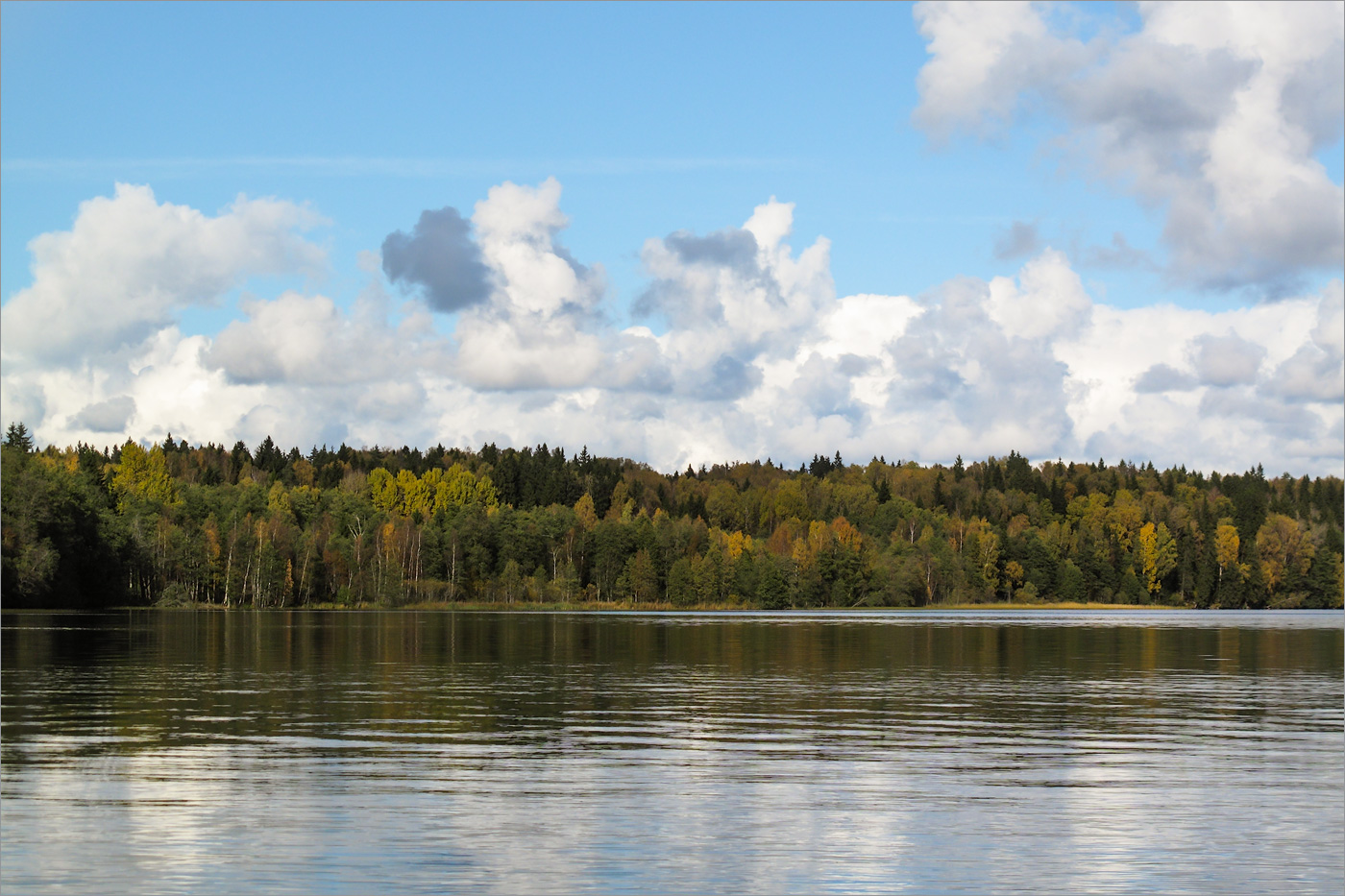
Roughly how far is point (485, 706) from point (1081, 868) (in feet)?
82.0

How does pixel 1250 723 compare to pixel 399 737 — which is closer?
pixel 399 737

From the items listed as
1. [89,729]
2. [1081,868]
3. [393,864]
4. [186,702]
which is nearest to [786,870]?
[1081,868]

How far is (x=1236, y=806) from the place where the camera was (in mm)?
24203

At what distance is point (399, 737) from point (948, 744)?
1378 centimetres

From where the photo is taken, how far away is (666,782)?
26.4 metres

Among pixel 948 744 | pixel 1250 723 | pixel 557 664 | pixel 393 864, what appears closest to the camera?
pixel 393 864

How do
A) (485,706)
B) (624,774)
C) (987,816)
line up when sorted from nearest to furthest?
(987,816), (624,774), (485,706)

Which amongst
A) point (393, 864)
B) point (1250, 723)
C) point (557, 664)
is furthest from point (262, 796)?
point (557, 664)

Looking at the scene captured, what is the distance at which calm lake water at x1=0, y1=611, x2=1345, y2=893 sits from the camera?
19.1m

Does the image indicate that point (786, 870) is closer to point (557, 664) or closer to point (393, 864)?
point (393, 864)

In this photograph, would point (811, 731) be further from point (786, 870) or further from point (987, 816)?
point (786, 870)

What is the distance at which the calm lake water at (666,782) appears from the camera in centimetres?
1911

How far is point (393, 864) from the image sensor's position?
1903cm

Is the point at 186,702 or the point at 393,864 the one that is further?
the point at 186,702
